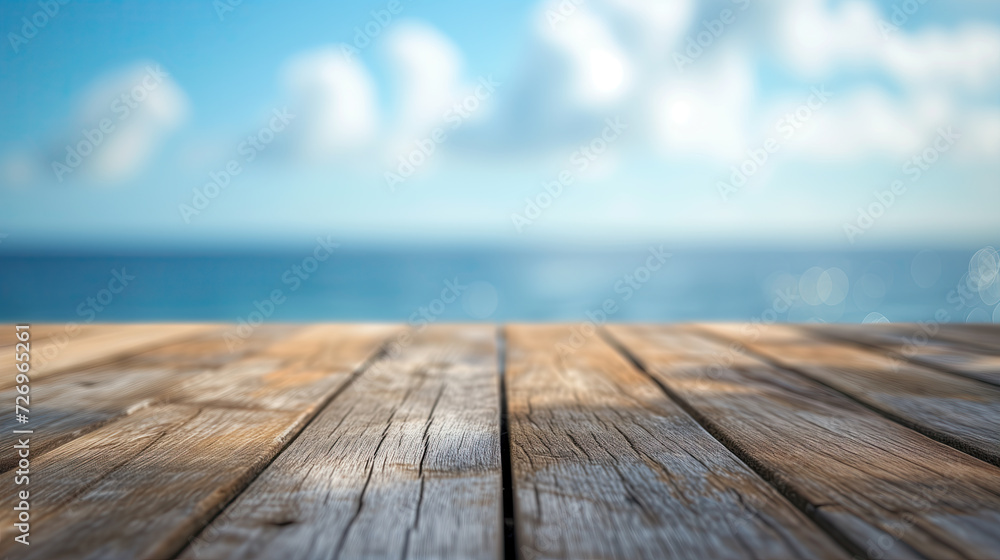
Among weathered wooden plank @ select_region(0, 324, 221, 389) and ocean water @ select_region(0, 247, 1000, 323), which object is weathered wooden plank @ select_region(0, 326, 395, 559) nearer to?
weathered wooden plank @ select_region(0, 324, 221, 389)

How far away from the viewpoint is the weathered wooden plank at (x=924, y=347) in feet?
4.74

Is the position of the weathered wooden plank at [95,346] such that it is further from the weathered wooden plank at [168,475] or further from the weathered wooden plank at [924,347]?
the weathered wooden plank at [924,347]

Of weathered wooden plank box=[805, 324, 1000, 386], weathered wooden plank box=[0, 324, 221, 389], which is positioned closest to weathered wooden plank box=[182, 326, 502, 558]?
weathered wooden plank box=[0, 324, 221, 389]

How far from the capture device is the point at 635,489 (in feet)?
2.27

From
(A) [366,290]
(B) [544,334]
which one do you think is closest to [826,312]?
(A) [366,290]

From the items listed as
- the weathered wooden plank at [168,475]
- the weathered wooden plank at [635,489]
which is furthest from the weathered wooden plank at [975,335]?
the weathered wooden plank at [168,475]

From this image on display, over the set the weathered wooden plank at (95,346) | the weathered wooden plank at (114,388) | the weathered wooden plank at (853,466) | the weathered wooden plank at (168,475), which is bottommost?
the weathered wooden plank at (853,466)

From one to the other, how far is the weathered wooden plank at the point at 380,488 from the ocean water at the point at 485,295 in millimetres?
15476

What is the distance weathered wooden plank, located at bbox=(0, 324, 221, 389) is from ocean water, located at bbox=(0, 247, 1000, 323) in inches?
597

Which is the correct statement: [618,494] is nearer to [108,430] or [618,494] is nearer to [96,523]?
[96,523]

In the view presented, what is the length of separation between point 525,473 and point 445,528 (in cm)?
17

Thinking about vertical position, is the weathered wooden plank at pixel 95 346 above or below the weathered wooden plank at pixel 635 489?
above

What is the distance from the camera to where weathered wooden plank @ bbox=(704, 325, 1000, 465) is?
0.93m

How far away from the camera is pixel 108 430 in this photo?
0.94 m
